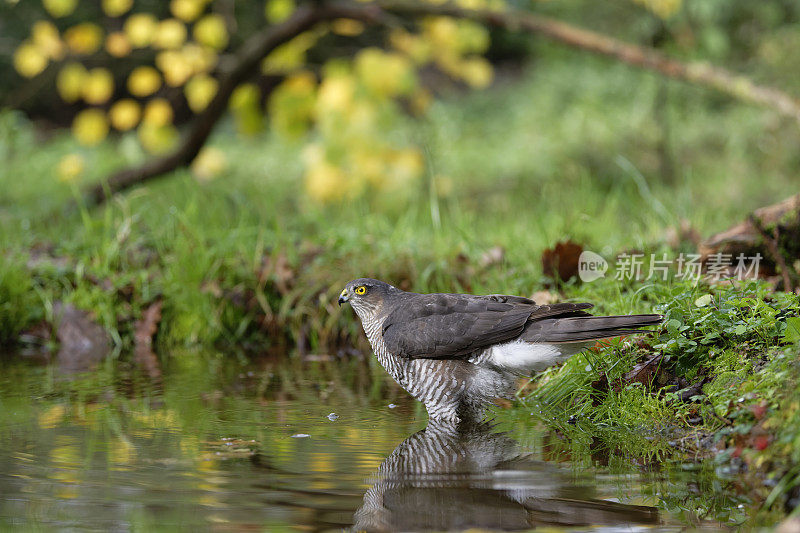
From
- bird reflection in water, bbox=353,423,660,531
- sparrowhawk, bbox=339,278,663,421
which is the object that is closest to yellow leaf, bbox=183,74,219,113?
sparrowhawk, bbox=339,278,663,421

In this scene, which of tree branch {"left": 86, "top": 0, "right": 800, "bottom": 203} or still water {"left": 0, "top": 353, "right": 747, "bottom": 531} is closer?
still water {"left": 0, "top": 353, "right": 747, "bottom": 531}

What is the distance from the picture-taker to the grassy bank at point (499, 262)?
3.54 meters

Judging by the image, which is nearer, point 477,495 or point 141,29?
point 477,495

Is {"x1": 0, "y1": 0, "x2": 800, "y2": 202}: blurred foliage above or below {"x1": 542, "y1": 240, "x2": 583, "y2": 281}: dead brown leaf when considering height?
above

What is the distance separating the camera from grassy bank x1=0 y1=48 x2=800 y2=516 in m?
3.54

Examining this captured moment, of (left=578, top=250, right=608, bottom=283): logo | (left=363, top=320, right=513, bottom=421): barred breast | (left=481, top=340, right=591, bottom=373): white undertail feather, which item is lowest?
(left=363, top=320, right=513, bottom=421): barred breast

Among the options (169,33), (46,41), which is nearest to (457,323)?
(169,33)

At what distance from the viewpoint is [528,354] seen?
3740 mm

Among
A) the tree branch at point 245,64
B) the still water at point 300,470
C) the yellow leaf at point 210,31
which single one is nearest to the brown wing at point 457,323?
the still water at point 300,470

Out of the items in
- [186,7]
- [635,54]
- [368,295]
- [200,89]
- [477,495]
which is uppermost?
[186,7]

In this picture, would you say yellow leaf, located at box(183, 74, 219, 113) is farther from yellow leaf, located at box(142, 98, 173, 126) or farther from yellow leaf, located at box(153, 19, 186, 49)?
yellow leaf, located at box(153, 19, 186, 49)

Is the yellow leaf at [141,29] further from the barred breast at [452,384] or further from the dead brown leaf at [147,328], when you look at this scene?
the barred breast at [452,384]

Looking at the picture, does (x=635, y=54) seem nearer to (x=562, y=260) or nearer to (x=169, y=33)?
(x=562, y=260)

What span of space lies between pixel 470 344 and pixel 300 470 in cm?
100
